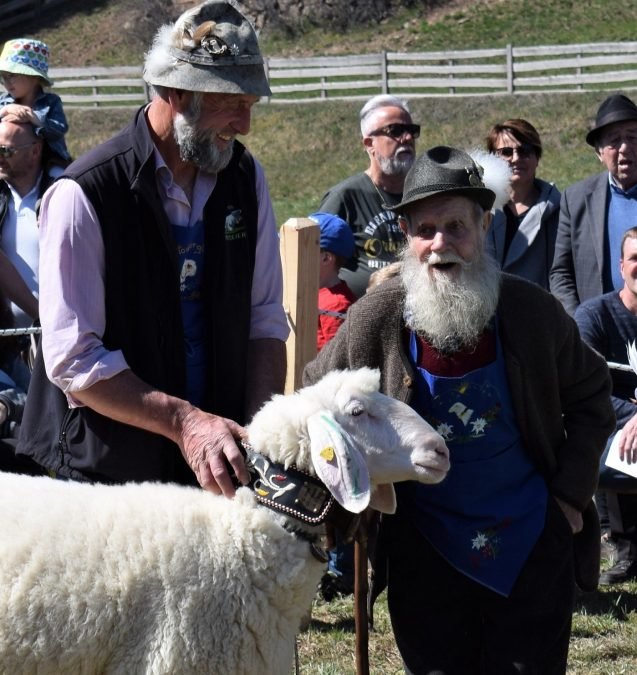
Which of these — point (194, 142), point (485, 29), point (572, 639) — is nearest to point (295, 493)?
point (194, 142)

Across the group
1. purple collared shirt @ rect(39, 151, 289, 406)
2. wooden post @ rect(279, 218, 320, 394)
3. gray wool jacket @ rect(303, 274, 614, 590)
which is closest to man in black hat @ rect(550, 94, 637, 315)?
wooden post @ rect(279, 218, 320, 394)

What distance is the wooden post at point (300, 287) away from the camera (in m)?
4.84

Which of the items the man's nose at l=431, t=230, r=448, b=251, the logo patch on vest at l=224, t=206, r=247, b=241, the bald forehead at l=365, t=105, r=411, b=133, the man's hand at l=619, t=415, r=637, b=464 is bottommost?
the man's hand at l=619, t=415, r=637, b=464

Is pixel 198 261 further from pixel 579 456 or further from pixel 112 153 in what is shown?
pixel 579 456

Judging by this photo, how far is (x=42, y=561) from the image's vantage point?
9.32ft

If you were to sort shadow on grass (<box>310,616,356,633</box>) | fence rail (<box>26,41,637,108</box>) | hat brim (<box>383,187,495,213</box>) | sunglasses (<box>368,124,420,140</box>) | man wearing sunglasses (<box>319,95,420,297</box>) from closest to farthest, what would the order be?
hat brim (<box>383,187,495,213</box>) < shadow on grass (<box>310,616,356,633</box>) < man wearing sunglasses (<box>319,95,420,297</box>) < sunglasses (<box>368,124,420,140</box>) < fence rail (<box>26,41,637,108</box>)

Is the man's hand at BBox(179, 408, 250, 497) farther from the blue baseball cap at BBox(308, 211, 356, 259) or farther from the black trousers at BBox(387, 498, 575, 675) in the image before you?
the blue baseball cap at BBox(308, 211, 356, 259)

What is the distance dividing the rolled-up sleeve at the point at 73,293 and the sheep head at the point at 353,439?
1.57ft

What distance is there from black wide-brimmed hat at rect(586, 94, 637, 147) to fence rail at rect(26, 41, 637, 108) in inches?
788

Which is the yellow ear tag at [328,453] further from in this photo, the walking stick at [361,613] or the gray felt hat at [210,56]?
the gray felt hat at [210,56]

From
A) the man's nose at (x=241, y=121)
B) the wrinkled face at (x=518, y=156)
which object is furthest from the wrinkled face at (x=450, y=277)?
the wrinkled face at (x=518, y=156)

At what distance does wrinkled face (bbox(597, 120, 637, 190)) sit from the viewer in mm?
6328

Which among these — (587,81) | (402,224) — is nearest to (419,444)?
(402,224)

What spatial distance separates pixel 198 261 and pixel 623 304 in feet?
9.78
